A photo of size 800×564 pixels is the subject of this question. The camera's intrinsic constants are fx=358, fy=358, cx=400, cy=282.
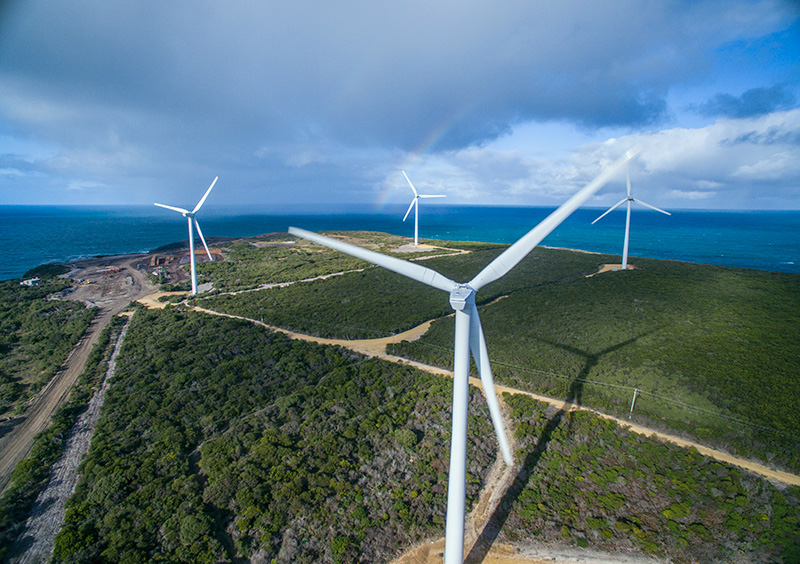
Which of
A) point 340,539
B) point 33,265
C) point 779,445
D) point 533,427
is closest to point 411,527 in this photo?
point 340,539

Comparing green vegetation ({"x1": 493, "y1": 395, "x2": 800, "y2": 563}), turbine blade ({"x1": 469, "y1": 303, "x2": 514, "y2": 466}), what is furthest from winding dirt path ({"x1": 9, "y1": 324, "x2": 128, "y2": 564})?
green vegetation ({"x1": 493, "y1": 395, "x2": 800, "y2": 563})

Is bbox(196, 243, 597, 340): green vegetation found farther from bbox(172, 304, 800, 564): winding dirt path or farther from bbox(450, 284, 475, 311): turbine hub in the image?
bbox(450, 284, 475, 311): turbine hub

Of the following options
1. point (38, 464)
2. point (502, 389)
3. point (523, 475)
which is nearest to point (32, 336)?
point (38, 464)

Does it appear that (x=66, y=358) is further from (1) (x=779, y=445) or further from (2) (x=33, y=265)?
(2) (x=33, y=265)

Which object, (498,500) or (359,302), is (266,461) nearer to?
(498,500)

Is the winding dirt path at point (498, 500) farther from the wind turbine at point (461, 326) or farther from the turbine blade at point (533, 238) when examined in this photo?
the turbine blade at point (533, 238)

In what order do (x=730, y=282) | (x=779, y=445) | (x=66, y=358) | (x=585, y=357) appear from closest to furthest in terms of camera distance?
1. (x=779, y=445)
2. (x=585, y=357)
3. (x=66, y=358)
4. (x=730, y=282)

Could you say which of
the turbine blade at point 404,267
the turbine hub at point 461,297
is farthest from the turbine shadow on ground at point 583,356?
the turbine hub at point 461,297
